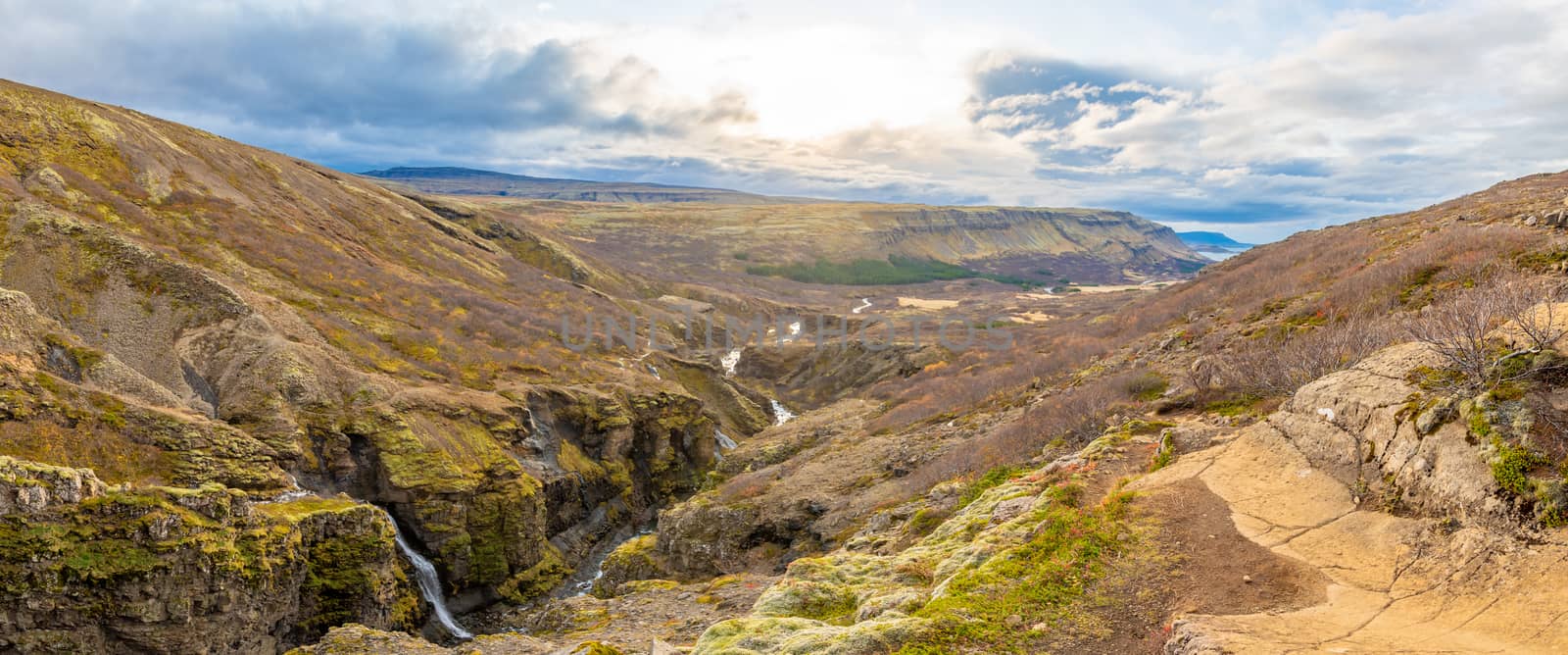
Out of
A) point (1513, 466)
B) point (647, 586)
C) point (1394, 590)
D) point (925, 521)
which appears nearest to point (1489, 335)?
point (1513, 466)

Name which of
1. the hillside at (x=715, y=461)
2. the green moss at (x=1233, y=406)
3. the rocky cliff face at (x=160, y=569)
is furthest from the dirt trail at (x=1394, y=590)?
the rocky cliff face at (x=160, y=569)

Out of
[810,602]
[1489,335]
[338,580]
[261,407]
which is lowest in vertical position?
[338,580]

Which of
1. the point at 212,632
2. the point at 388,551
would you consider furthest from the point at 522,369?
the point at 212,632

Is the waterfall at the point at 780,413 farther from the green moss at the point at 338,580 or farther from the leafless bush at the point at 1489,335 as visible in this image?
the leafless bush at the point at 1489,335

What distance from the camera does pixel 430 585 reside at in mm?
32969

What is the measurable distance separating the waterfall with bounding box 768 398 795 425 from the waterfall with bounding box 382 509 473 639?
45.5m

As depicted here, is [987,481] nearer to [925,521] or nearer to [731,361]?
[925,521]

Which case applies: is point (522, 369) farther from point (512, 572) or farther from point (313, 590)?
point (313, 590)

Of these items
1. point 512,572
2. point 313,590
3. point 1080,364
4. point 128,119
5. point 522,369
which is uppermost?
point 128,119

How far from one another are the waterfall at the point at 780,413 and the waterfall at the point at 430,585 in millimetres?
45477

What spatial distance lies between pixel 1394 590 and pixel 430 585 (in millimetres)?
35791

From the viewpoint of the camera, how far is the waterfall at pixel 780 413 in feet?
254

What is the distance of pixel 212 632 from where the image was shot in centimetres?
2216

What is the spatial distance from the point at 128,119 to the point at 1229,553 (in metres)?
93.6
